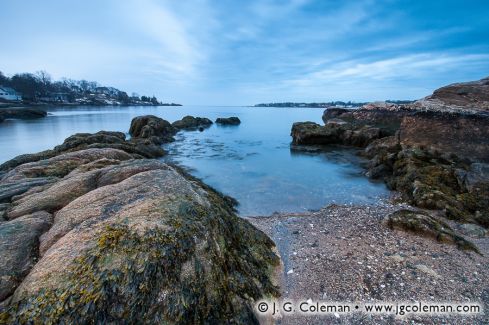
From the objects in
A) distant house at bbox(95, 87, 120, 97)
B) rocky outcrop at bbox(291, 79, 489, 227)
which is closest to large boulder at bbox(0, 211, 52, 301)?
rocky outcrop at bbox(291, 79, 489, 227)

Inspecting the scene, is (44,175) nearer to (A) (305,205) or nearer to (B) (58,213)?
(B) (58,213)

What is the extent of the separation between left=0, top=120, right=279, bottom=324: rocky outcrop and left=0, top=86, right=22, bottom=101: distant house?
124 m

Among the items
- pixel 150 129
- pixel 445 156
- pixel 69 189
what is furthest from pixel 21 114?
pixel 445 156

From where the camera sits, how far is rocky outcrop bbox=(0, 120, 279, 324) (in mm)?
3273

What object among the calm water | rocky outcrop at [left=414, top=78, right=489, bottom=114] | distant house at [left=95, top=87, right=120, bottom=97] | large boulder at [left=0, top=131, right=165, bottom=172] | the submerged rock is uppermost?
distant house at [left=95, top=87, right=120, bottom=97]

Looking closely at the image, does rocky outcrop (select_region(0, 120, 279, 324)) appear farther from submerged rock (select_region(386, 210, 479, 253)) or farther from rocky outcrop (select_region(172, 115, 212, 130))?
rocky outcrop (select_region(172, 115, 212, 130))

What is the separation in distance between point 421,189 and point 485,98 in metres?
13.5

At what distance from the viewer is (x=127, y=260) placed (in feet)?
12.0

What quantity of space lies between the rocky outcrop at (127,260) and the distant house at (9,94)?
12439 centimetres

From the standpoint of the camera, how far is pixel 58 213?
4.89 meters

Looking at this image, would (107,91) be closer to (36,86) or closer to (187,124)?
(36,86)

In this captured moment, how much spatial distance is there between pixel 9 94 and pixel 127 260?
131156 mm

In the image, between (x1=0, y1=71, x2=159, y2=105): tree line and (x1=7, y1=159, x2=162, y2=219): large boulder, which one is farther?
(x1=0, y1=71, x2=159, y2=105): tree line

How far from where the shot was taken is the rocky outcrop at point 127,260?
3273mm
